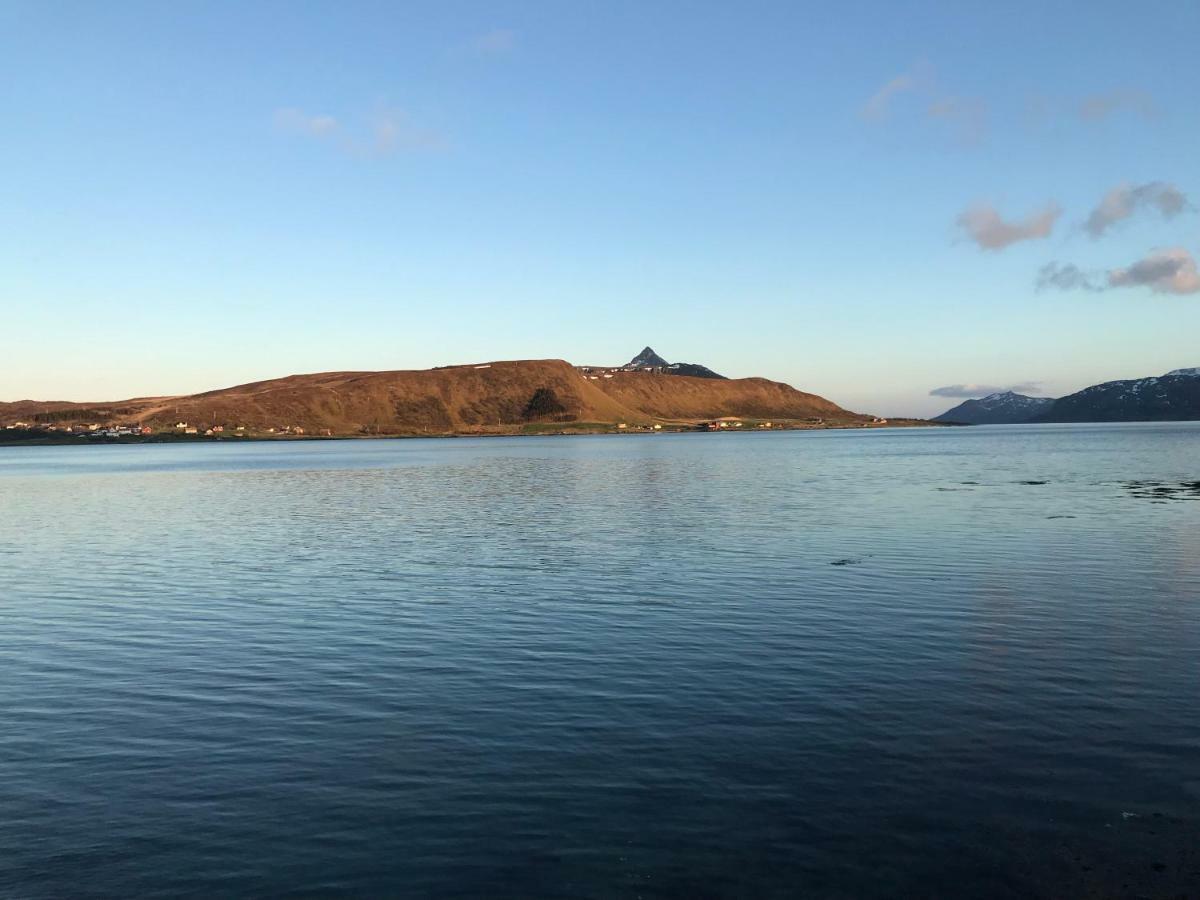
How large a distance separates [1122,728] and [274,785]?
18.9 meters

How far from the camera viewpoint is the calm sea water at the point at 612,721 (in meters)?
14.4

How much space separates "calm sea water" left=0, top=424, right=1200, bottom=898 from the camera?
47.1ft

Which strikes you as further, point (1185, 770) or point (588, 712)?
point (588, 712)

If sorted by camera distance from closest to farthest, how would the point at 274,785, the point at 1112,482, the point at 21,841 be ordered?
the point at 21,841
the point at 274,785
the point at 1112,482

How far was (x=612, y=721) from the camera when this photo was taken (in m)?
21.3

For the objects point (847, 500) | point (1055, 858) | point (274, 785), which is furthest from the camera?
point (847, 500)

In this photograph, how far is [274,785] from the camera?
1764 centimetres

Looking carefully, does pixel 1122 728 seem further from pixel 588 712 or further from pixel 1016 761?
pixel 588 712

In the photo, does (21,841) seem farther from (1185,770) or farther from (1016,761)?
(1185,770)

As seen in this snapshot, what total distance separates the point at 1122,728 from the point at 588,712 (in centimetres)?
1257

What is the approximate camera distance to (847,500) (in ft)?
264

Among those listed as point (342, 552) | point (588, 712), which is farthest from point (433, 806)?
point (342, 552)

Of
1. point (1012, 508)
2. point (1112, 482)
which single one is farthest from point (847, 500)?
point (1112, 482)

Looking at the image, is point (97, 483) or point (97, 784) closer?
point (97, 784)
